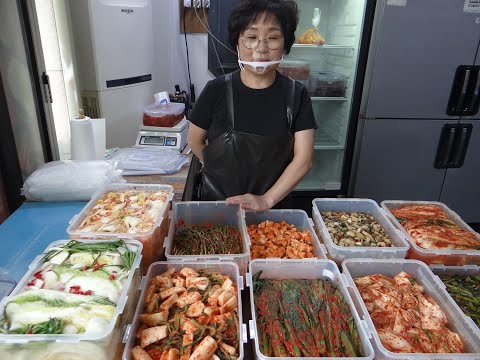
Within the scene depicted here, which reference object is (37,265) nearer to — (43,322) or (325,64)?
(43,322)

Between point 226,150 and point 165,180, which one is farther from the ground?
point 226,150

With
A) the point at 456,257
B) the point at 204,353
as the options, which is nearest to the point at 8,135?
the point at 204,353

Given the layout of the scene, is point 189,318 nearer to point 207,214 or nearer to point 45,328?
point 45,328

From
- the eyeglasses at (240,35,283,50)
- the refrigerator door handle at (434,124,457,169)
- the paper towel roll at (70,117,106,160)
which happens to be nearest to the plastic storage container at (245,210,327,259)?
the eyeglasses at (240,35,283,50)

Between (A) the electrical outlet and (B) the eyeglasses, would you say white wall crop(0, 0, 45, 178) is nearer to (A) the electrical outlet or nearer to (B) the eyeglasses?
(B) the eyeglasses

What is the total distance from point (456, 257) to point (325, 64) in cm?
261

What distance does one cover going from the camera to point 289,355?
0.88m

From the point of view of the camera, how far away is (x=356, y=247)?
123 centimetres

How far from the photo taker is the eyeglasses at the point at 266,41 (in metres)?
1.48

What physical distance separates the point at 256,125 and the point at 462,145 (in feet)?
7.75

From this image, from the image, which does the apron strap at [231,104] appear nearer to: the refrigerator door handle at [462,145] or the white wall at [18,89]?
the white wall at [18,89]

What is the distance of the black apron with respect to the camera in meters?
1.66

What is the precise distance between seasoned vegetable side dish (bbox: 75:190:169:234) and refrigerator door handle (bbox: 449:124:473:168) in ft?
9.13

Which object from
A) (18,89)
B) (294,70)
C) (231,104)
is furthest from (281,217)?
(294,70)
